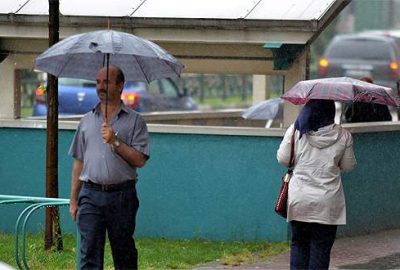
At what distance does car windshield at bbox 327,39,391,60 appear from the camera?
2900 cm

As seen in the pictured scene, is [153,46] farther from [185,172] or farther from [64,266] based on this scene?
[185,172]

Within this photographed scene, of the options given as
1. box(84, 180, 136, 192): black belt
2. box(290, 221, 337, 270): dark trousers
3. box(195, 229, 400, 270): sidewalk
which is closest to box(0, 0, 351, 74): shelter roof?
box(195, 229, 400, 270): sidewalk

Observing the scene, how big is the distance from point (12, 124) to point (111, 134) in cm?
460

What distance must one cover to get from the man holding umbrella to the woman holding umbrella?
1.28m

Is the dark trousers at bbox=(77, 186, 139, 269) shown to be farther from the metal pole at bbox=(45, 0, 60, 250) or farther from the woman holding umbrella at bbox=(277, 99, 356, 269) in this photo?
the metal pole at bbox=(45, 0, 60, 250)


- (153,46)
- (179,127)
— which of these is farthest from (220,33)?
(153,46)

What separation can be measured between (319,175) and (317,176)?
17 millimetres

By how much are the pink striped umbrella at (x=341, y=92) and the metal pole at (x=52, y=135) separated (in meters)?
2.65

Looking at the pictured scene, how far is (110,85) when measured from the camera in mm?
7633

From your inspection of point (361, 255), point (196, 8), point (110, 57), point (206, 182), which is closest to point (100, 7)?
point (196, 8)

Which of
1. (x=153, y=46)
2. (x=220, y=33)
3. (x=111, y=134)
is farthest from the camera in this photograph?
(x=220, y=33)

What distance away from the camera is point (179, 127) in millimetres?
11297

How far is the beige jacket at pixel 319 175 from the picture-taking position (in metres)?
8.16

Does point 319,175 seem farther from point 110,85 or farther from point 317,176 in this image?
point 110,85
